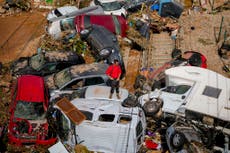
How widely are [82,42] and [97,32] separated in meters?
0.84

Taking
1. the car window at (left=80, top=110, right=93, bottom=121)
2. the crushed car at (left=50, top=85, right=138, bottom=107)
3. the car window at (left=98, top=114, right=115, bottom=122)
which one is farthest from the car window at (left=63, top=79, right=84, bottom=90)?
the car window at (left=98, top=114, right=115, bottom=122)

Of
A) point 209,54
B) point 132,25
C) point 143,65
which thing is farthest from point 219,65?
point 132,25

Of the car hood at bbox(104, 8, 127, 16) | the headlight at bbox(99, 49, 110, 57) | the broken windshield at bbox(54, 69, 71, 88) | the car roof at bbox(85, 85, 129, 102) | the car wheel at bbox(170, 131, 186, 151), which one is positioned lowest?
the car wheel at bbox(170, 131, 186, 151)

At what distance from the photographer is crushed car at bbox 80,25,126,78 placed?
18.8 m

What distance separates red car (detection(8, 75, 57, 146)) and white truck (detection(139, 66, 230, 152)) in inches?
141

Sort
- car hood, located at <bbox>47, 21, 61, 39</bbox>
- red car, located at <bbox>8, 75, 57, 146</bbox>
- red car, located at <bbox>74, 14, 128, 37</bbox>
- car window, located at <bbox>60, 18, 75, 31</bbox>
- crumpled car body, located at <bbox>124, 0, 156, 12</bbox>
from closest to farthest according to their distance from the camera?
red car, located at <bbox>8, 75, 57, 146</bbox> → red car, located at <bbox>74, 14, 128, 37</bbox> → car hood, located at <bbox>47, 21, 61, 39</bbox> → car window, located at <bbox>60, 18, 75, 31</bbox> → crumpled car body, located at <bbox>124, 0, 156, 12</bbox>

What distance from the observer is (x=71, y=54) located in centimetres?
1855

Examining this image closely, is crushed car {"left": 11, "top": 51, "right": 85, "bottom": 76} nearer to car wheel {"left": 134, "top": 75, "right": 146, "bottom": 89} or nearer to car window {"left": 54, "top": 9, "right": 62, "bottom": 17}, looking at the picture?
car wheel {"left": 134, "top": 75, "right": 146, "bottom": 89}

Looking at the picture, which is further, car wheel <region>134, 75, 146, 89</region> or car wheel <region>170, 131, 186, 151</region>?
car wheel <region>134, 75, 146, 89</region>

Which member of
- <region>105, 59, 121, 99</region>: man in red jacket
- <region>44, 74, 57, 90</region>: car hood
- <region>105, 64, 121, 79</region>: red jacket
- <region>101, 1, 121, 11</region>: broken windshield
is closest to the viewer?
<region>105, 59, 121, 99</region>: man in red jacket

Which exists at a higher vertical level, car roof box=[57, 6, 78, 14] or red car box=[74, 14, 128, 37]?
car roof box=[57, 6, 78, 14]

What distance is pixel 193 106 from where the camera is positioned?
14.6 m

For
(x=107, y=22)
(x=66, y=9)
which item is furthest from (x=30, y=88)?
(x=66, y=9)

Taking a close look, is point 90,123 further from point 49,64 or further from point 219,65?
point 219,65
